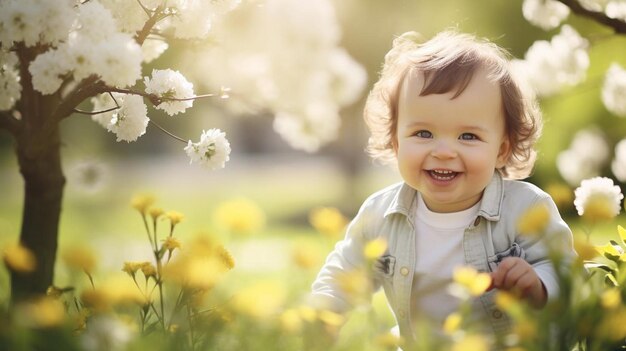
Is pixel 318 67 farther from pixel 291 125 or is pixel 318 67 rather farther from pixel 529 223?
pixel 529 223

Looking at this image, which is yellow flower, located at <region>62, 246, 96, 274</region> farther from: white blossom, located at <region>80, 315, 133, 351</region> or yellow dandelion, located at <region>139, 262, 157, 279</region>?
yellow dandelion, located at <region>139, 262, 157, 279</region>

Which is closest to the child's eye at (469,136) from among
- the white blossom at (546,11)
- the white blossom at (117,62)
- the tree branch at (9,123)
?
the white blossom at (117,62)

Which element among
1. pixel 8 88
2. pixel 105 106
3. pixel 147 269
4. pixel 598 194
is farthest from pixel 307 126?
pixel 147 269

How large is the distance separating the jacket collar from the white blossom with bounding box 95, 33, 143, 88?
3.68ft

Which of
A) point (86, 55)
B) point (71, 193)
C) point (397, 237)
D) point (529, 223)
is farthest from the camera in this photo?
point (71, 193)

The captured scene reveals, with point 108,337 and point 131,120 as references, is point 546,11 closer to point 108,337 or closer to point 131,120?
point 131,120

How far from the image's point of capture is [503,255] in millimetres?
2484

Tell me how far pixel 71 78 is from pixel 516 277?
1.65 metres

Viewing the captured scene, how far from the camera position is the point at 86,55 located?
189 centimetres

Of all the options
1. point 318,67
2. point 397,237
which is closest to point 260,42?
point 318,67

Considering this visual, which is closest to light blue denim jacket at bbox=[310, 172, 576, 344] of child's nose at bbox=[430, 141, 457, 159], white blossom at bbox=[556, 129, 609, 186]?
child's nose at bbox=[430, 141, 457, 159]

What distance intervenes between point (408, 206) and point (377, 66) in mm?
10286

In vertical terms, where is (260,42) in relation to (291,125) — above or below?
above

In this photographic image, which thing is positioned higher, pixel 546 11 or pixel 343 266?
pixel 546 11
